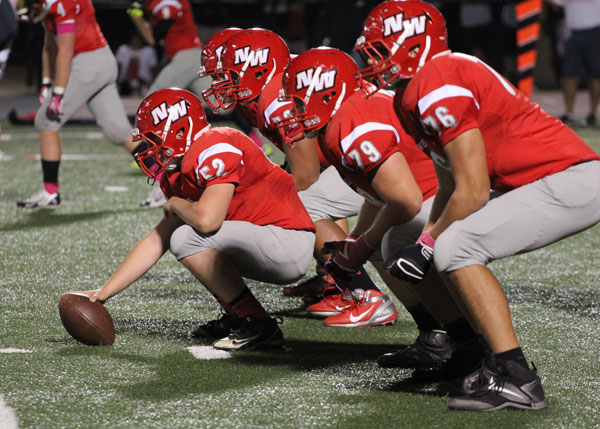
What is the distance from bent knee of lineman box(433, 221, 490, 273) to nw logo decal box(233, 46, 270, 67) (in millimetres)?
1672

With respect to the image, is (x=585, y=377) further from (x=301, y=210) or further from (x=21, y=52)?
(x=21, y=52)

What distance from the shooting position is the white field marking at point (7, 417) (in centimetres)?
276

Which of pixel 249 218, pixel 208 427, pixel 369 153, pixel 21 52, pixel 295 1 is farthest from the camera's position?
pixel 21 52

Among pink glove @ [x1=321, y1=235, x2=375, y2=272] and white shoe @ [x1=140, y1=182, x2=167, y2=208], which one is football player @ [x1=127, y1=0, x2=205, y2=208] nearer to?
white shoe @ [x1=140, y1=182, x2=167, y2=208]

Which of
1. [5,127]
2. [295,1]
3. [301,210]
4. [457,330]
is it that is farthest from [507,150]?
[295,1]

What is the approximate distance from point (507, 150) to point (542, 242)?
0.29m

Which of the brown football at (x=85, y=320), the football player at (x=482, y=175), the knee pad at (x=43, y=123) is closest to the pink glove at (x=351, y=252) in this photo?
the football player at (x=482, y=175)

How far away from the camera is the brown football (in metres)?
3.53

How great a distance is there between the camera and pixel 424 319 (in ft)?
11.2

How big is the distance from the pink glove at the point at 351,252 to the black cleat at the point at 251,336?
0.37 m

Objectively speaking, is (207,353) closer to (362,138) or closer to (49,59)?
(362,138)

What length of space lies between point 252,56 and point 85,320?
1.40m

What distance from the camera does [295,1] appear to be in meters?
13.4

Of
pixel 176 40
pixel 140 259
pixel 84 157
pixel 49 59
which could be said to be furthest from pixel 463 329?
pixel 84 157
